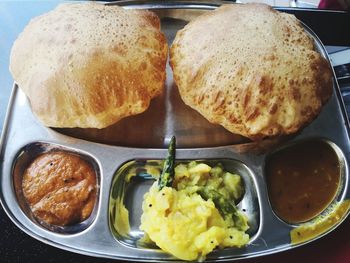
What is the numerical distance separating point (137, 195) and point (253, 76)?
0.95m

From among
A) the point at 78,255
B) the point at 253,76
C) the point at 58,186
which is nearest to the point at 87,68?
the point at 58,186

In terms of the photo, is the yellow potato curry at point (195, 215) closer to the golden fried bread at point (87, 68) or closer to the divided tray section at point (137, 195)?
the divided tray section at point (137, 195)

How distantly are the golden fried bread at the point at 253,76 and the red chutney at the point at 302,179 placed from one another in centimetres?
23

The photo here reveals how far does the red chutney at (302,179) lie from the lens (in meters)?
2.18

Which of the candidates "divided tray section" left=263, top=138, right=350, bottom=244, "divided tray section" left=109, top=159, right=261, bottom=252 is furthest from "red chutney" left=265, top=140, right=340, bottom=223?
"divided tray section" left=109, top=159, right=261, bottom=252

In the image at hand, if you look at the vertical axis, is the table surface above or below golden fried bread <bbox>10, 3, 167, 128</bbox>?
below

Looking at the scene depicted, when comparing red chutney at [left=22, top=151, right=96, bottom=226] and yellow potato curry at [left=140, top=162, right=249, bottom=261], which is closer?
yellow potato curry at [left=140, top=162, right=249, bottom=261]

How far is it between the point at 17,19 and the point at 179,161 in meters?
1.75

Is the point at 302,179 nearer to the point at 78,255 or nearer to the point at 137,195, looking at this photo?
the point at 137,195

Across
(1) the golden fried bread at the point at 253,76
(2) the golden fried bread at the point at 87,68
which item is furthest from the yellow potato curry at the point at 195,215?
(2) the golden fried bread at the point at 87,68

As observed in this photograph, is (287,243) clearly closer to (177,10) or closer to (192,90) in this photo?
(192,90)

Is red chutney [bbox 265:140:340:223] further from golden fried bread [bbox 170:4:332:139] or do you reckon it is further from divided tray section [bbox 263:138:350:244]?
golden fried bread [bbox 170:4:332:139]

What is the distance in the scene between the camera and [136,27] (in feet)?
7.55

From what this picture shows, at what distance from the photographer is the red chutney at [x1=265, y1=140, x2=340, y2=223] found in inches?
85.7
